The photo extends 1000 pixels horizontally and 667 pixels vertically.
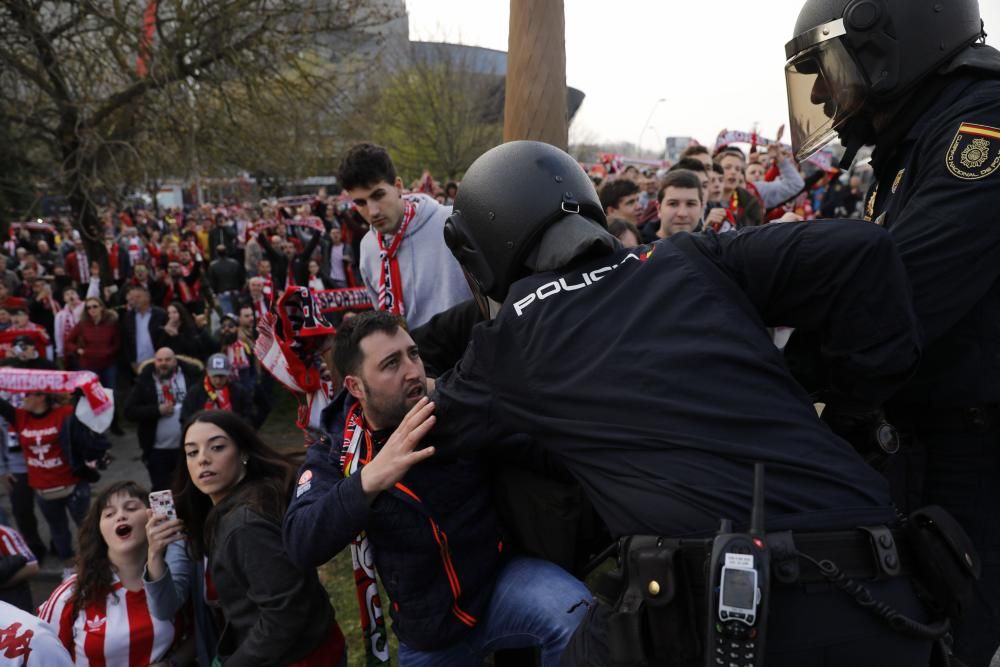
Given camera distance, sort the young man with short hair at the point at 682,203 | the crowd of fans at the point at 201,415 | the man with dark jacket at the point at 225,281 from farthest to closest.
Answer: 1. the man with dark jacket at the point at 225,281
2. the young man with short hair at the point at 682,203
3. the crowd of fans at the point at 201,415

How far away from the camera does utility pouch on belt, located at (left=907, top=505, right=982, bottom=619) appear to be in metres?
1.54

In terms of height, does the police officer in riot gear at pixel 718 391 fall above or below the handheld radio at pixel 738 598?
above

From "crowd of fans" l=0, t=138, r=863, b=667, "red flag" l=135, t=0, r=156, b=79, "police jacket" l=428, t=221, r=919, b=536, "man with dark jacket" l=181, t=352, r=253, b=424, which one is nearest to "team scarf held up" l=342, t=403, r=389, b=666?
"crowd of fans" l=0, t=138, r=863, b=667

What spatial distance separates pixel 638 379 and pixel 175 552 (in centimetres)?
268

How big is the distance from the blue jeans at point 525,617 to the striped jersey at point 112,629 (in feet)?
4.39

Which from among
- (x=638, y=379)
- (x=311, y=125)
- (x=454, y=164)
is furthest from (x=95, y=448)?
(x=454, y=164)

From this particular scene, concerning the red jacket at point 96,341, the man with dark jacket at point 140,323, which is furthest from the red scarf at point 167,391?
the red jacket at point 96,341

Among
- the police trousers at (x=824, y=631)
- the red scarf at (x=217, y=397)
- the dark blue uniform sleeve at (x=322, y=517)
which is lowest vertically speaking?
the red scarf at (x=217, y=397)

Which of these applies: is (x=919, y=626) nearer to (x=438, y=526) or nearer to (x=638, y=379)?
(x=638, y=379)

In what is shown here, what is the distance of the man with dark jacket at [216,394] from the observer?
265 inches

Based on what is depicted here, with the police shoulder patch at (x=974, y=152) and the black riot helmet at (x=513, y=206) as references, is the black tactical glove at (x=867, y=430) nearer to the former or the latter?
the police shoulder patch at (x=974, y=152)

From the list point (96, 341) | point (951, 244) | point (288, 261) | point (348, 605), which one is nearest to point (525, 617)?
point (951, 244)

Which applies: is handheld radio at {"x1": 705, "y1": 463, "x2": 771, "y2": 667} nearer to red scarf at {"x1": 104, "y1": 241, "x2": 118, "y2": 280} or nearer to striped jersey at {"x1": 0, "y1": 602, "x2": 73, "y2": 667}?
striped jersey at {"x1": 0, "y1": 602, "x2": 73, "y2": 667}

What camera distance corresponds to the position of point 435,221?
412 cm
